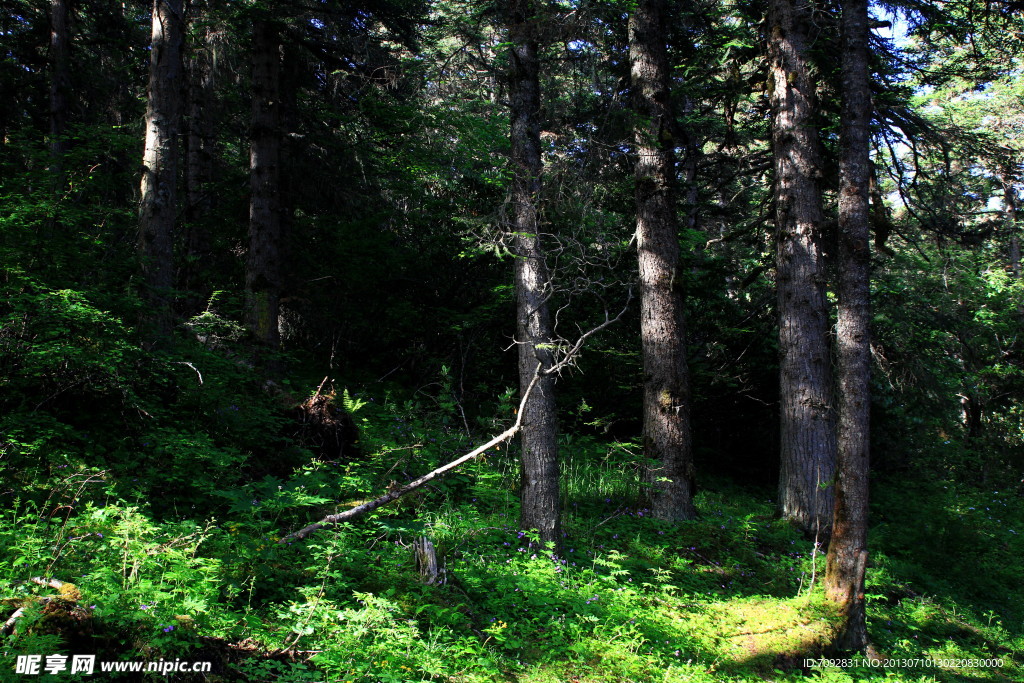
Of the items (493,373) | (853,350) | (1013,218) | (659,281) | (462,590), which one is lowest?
(462,590)

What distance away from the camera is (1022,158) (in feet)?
64.6

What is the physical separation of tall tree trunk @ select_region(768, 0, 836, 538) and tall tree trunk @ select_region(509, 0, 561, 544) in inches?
159

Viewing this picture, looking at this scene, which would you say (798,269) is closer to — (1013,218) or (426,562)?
(426,562)

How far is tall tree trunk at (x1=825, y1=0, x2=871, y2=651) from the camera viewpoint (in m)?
5.90

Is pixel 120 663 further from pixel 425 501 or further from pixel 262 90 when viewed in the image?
pixel 262 90

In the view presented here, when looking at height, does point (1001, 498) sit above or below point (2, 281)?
below

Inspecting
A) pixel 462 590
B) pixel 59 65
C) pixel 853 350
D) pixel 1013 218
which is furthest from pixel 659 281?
pixel 1013 218

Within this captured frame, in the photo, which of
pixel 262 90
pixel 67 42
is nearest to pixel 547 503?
pixel 262 90

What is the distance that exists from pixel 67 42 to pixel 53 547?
41.7 feet

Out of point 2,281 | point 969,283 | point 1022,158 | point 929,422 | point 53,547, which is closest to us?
point 53,547

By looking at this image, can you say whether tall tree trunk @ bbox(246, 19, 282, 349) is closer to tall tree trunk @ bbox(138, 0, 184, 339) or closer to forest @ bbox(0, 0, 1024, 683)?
forest @ bbox(0, 0, 1024, 683)

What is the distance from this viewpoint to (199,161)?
14336 millimetres

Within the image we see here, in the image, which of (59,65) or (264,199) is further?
(59,65)

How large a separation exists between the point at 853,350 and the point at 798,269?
2869mm
